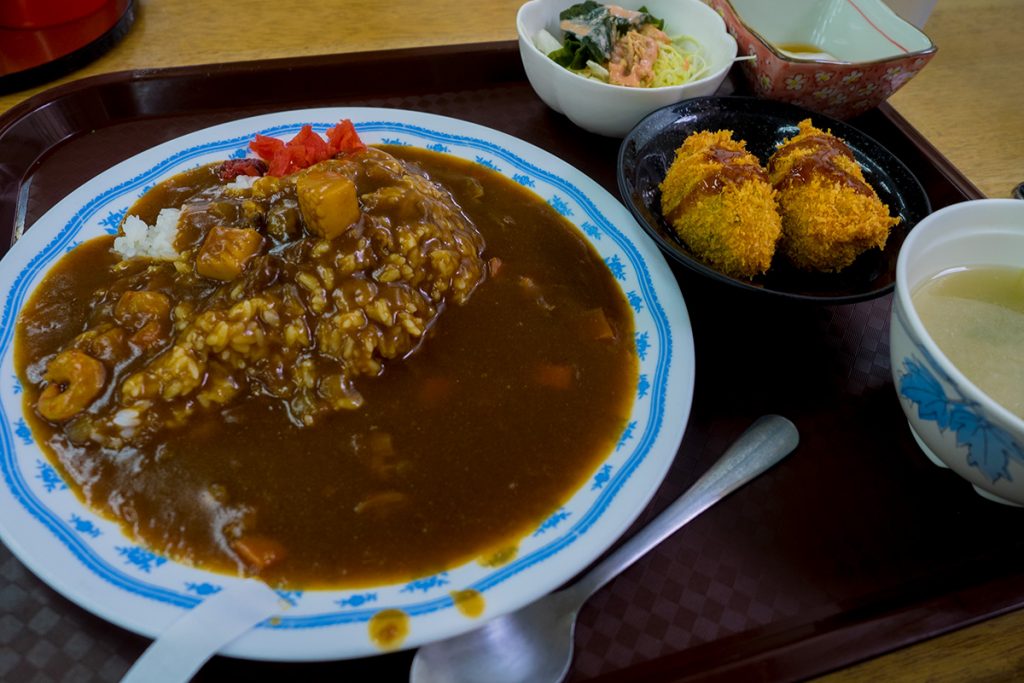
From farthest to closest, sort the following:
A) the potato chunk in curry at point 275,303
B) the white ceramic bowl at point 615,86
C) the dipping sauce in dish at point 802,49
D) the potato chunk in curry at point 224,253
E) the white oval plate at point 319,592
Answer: the dipping sauce in dish at point 802,49, the white ceramic bowl at point 615,86, the potato chunk in curry at point 224,253, the potato chunk in curry at point 275,303, the white oval plate at point 319,592

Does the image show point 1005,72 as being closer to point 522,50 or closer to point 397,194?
Result: point 522,50

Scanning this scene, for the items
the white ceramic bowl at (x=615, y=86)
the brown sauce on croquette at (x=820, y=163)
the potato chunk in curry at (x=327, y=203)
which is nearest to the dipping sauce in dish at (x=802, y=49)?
the white ceramic bowl at (x=615, y=86)

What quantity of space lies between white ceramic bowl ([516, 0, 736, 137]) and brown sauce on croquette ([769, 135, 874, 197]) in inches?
20.4

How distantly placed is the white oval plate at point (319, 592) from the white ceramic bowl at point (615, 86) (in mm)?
405

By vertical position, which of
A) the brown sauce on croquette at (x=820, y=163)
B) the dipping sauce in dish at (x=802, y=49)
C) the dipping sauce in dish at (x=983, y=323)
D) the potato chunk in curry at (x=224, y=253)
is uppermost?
the potato chunk in curry at (x=224, y=253)

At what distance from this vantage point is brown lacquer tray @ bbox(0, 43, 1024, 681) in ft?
5.24

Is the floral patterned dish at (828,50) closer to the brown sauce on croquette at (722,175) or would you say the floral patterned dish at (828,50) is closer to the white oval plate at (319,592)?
the brown sauce on croquette at (722,175)

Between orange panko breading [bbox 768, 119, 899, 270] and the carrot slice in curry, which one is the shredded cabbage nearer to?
orange panko breading [bbox 768, 119, 899, 270]

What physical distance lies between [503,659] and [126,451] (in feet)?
3.80

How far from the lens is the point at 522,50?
113 inches

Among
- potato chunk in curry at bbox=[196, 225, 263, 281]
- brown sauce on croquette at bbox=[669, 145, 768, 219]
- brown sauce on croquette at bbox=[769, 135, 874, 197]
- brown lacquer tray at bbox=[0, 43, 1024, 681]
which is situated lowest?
brown lacquer tray at bbox=[0, 43, 1024, 681]

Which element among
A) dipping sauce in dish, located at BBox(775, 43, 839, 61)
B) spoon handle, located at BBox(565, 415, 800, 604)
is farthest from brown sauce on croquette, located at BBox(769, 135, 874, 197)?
dipping sauce in dish, located at BBox(775, 43, 839, 61)

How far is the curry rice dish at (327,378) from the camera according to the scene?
1.74 meters

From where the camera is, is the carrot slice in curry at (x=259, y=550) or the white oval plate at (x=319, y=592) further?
the carrot slice in curry at (x=259, y=550)
